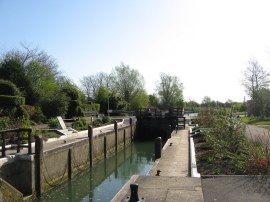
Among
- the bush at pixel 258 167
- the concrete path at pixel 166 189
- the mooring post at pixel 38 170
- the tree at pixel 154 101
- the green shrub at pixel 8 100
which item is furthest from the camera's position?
the tree at pixel 154 101

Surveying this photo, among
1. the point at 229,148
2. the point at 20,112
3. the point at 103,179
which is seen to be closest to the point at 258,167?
the point at 229,148

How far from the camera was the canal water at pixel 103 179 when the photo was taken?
46.5ft

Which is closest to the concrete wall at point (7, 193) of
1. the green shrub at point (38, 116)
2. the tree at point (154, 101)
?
the green shrub at point (38, 116)

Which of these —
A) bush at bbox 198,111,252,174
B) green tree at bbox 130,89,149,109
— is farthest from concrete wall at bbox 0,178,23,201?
green tree at bbox 130,89,149,109

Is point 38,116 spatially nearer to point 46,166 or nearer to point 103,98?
point 46,166

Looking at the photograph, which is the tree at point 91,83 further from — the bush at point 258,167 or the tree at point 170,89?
the bush at point 258,167

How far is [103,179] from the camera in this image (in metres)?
18.0

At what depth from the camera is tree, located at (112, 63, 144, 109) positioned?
225 ft

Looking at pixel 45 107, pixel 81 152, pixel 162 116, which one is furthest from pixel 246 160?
pixel 162 116

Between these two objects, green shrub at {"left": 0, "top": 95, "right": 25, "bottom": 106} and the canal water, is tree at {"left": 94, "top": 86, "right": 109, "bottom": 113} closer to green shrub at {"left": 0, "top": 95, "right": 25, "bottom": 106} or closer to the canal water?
the canal water

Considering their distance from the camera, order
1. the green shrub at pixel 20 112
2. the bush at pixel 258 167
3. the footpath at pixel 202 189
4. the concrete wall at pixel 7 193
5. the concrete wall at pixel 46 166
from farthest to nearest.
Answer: the green shrub at pixel 20 112 → the concrete wall at pixel 46 166 → the concrete wall at pixel 7 193 → the bush at pixel 258 167 → the footpath at pixel 202 189

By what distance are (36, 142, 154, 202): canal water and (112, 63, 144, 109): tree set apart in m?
40.4

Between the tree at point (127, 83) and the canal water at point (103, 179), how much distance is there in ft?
133

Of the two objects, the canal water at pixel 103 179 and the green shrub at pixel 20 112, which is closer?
the canal water at pixel 103 179
